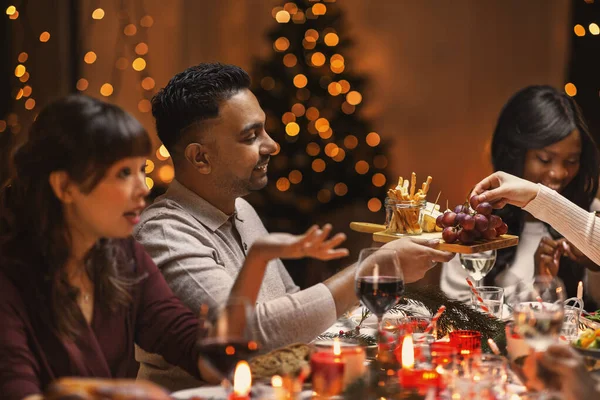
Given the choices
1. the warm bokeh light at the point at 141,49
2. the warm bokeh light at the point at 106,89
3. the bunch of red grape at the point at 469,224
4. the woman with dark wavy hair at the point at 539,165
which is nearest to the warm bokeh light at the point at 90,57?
the warm bokeh light at the point at 106,89

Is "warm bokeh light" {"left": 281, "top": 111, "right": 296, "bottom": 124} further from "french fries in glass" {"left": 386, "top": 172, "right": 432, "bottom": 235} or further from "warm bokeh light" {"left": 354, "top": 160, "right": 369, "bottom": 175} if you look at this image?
"french fries in glass" {"left": 386, "top": 172, "right": 432, "bottom": 235}

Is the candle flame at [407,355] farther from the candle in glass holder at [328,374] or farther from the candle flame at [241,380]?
the candle flame at [241,380]

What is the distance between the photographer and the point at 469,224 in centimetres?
221

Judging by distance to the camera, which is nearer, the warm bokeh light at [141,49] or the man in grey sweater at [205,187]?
the man in grey sweater at [205,187]

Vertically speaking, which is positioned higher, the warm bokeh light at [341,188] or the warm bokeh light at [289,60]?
the warm bokeh light at [289,60]

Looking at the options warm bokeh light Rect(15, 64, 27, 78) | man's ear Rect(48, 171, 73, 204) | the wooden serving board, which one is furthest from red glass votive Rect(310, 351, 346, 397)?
warm bokeh light Rect(15, 64, 27, 78)

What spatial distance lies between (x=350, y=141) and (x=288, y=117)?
0.45 meters

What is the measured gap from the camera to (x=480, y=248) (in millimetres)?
2223

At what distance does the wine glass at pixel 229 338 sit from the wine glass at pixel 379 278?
40 cm

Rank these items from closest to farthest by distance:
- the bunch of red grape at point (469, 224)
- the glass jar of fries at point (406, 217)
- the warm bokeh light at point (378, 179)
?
1. the bunch of red grape at point (469, 224)
2. the glass jar of fries at point (406, 217)
3. the warm bokeh light at point (378, 179)

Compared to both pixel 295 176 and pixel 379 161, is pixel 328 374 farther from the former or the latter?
pixel 379 161

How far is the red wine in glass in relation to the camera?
66.9 inches

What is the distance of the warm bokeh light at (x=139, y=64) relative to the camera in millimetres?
5812

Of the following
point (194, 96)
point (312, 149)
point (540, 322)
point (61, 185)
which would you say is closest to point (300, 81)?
point (312, 149)
